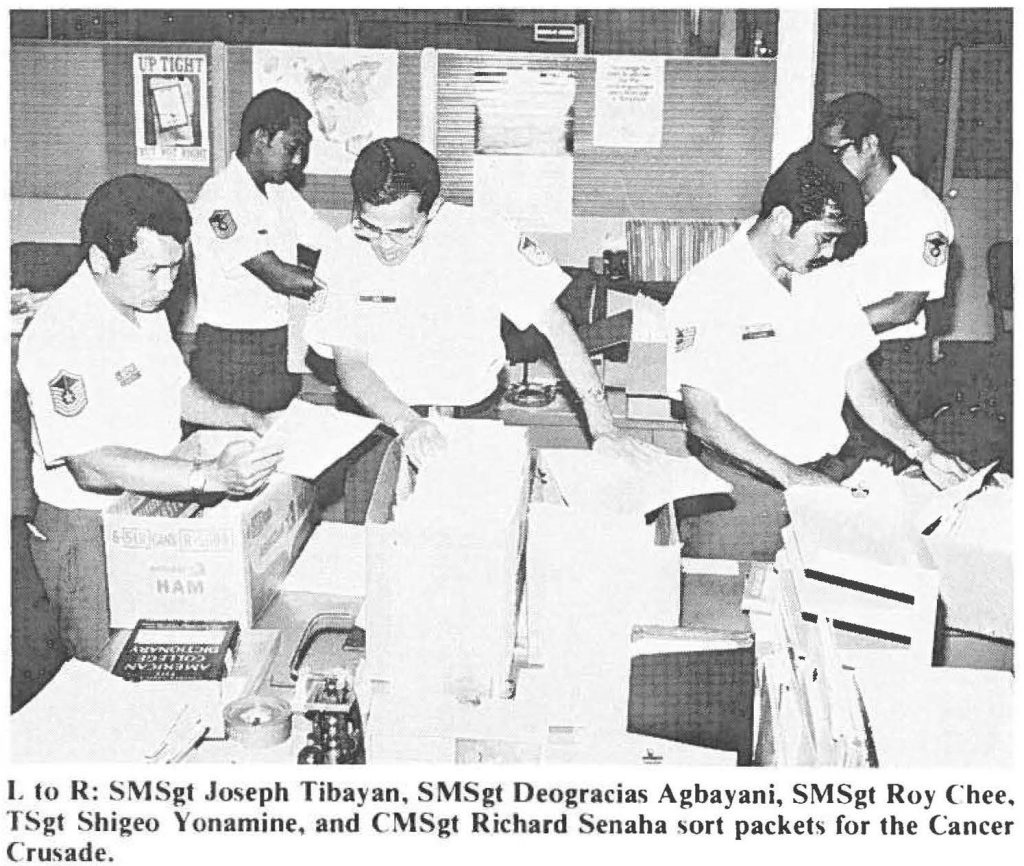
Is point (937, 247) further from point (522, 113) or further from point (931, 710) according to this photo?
point (931, 710)

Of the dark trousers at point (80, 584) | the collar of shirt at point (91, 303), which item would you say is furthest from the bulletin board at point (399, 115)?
the dark trousers at point (80, 584)

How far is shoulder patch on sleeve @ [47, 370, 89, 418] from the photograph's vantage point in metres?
1.96

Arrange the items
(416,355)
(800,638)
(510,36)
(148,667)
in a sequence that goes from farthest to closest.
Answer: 1. (416,355)
2. (510,36)
3. (148,667)
4. (800,638)

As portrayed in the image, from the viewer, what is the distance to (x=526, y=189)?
98.1 inches

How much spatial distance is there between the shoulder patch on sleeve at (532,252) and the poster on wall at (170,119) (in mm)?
668

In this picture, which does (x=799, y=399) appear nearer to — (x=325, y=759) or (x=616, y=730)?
(x=616, y=730)

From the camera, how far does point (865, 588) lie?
1518mm

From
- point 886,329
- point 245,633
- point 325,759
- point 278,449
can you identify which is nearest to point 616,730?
point 325,759

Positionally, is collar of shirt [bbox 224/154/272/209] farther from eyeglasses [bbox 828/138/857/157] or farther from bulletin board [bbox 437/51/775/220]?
eyeglasses [bbox 828/138/857/157]

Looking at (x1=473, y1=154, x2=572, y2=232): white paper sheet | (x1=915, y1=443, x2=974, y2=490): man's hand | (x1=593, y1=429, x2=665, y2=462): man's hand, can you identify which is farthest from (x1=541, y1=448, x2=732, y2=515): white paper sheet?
(x1=473, y1=154, x2=572, y2=232): white paper sheet

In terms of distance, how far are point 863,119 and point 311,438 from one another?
1.30 meters

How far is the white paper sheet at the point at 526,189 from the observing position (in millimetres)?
2441

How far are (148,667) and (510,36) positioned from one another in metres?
1.43

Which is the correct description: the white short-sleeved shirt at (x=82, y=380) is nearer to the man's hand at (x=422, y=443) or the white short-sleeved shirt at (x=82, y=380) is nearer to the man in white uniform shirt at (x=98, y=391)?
the man in white uniform shirt at (x=98, y=391)
